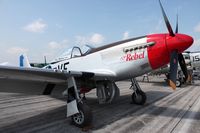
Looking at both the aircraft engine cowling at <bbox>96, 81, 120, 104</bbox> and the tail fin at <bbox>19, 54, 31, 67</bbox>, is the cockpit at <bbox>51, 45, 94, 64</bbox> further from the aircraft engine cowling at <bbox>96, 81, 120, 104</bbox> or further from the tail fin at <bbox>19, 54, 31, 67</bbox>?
the tail fin at <bbox>19, 54, 31, 67</bbox>

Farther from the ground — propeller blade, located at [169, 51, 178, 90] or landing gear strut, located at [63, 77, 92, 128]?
propeller blade, located at [169, 51, 178, 90]

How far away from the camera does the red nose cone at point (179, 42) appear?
5.16m

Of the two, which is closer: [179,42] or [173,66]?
[179,42]

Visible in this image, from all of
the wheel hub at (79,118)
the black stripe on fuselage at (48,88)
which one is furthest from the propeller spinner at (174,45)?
the black stripe on fuselage at (48,88)

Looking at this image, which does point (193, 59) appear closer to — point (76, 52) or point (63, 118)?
point (76, 52)

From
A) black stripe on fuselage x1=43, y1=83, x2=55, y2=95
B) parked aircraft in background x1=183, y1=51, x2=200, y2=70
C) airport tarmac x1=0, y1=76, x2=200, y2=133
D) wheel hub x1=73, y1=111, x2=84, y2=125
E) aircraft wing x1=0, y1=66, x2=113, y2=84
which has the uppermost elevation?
parked aircraft in background x1=183, y1=51, x2=200, y2=70

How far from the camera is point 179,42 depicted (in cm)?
517

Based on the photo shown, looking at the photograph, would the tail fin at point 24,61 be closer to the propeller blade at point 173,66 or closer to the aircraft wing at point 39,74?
the aircraft wing at point 39,74

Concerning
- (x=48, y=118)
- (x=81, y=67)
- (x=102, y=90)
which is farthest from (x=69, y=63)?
(x=48, y=118)

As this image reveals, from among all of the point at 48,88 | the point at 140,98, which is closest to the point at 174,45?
the point at 140,98

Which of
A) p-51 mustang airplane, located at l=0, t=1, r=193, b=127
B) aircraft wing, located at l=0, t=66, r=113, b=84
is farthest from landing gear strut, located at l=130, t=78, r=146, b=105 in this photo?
aircraft wing, located at l=0, t=66, r=113, b=84

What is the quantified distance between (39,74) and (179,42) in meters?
3.78

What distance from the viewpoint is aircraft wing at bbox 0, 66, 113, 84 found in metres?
4.34

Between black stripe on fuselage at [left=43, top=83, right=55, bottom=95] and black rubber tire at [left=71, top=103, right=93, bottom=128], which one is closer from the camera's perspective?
black rubber tire at [left=71, top=103, right=93, bottom=128]
